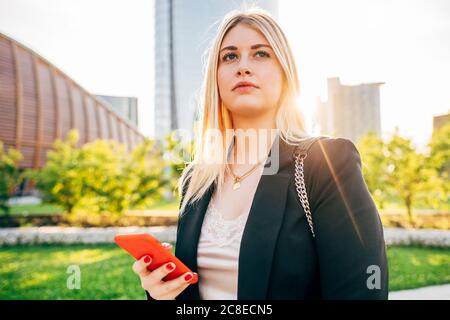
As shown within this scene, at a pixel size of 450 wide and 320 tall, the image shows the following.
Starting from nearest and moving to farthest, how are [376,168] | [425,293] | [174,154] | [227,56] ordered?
[227,56] → [425,293] → [376,168] → [174,154]

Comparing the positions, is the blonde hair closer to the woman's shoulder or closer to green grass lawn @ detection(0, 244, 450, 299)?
the woman's shoulder

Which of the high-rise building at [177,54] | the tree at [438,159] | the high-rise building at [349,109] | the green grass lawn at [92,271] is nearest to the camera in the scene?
the green grass lawn at [92,271]

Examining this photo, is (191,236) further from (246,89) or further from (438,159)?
(438,159)

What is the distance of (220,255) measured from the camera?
137cm

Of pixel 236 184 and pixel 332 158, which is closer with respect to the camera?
pixel 332 158

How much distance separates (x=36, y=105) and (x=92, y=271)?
872 inches

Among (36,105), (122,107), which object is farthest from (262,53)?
(122,107)

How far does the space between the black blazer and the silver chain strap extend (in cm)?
1

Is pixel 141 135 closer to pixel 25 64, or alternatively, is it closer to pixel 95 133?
pixel 95 133

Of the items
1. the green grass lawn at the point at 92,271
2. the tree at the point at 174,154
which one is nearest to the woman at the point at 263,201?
the green grass lawn at the point at 92,271

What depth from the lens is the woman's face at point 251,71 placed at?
144 centimetres

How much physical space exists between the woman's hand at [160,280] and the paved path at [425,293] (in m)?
3.80

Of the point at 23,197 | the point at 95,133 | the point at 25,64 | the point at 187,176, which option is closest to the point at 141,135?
the point at 95,133

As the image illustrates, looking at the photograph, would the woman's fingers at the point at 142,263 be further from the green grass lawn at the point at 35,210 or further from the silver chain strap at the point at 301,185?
the green grass lawn at the point at 35,210
